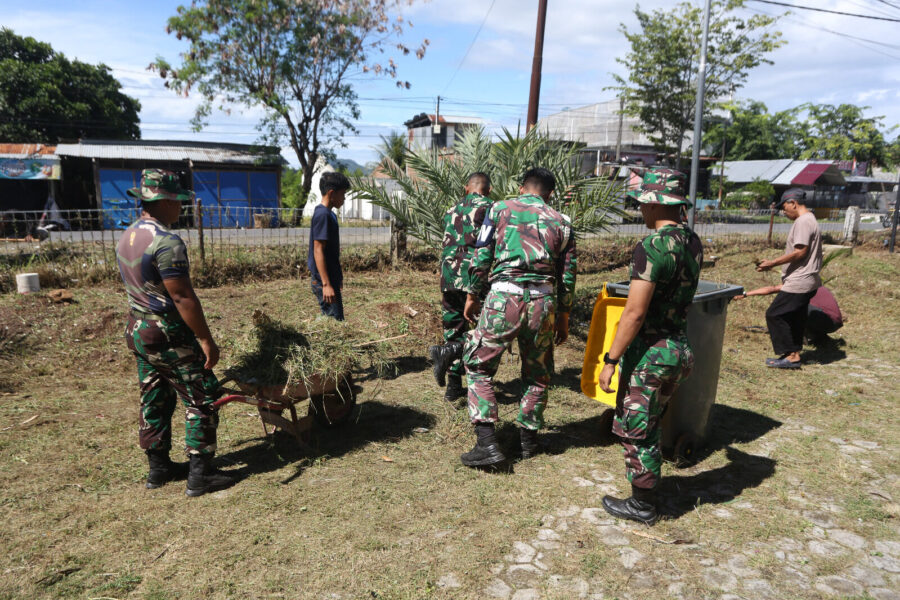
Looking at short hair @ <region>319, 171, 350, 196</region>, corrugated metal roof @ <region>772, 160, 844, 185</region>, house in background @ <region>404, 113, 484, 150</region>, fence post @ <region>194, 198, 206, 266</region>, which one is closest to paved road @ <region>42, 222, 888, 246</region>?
fence post @ <region>194, 198, 206, 266</region>

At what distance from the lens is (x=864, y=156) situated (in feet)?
142

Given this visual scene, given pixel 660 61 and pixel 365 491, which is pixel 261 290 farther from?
pixel 660 61

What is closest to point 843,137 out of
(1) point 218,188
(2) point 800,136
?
(2) point 800,136

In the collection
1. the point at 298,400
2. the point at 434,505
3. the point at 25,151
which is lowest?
the point at 434,505

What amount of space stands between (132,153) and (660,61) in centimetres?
2204

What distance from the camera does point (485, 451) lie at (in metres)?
3.87

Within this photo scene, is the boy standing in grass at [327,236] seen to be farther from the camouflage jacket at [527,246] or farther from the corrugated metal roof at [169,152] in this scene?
the corrugated metal roof at [169,152]

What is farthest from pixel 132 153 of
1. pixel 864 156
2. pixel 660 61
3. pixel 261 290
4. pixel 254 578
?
pixel 864 156

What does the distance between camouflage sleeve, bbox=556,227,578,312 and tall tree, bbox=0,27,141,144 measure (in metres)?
33.2

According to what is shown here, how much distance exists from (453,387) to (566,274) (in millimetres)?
1710

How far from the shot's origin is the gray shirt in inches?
239

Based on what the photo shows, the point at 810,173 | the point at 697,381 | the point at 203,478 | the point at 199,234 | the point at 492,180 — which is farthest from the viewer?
the point at 810,173

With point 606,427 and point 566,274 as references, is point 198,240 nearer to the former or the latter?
point 566,274

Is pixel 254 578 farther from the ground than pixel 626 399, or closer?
closer
